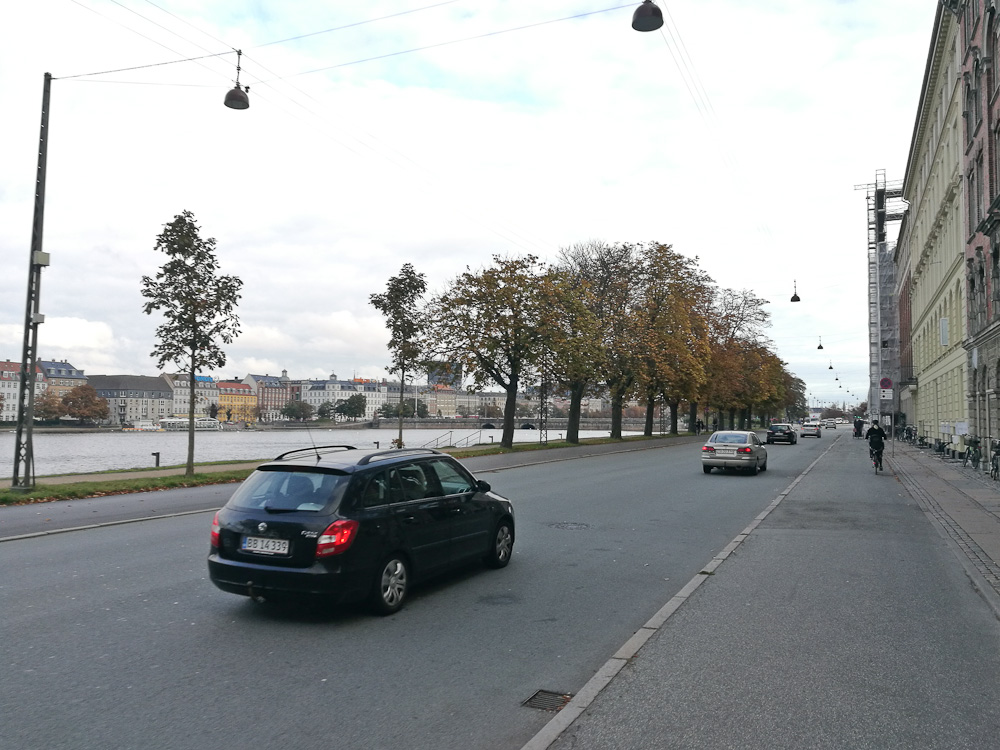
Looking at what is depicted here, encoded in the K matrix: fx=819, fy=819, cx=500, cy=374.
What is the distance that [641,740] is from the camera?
4.34 metres

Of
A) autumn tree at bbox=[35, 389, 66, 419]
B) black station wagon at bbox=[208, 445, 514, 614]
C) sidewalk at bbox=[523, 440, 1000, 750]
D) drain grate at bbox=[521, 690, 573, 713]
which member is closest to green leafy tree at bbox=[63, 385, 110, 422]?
autumn tree at bbox=[35, 389, 66, 419]

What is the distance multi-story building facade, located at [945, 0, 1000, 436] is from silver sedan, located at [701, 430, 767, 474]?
8623 millimetres

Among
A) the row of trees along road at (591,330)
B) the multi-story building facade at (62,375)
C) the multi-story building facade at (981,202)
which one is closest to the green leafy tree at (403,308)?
the row of trees along road at (591,330)

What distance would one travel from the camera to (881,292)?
8856 centimetres

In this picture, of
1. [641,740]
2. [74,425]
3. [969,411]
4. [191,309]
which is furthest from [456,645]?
[74,425]

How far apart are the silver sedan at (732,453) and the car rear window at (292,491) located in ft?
63.8

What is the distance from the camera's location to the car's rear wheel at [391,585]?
691cm

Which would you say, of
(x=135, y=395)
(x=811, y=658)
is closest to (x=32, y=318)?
(x=811, y=658)

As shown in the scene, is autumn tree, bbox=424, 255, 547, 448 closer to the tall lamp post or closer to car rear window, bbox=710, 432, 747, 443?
car rear window, bbox=710, 432, 747, 443

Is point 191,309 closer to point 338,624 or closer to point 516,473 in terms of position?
point 516,473

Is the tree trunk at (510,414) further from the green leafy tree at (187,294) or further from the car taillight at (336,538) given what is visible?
the car taillight at (336,538)

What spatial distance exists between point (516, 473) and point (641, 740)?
21.2 metres

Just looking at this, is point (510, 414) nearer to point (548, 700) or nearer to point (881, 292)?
point (548, 700)

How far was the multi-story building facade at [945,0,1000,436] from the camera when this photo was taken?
26.9 meters
